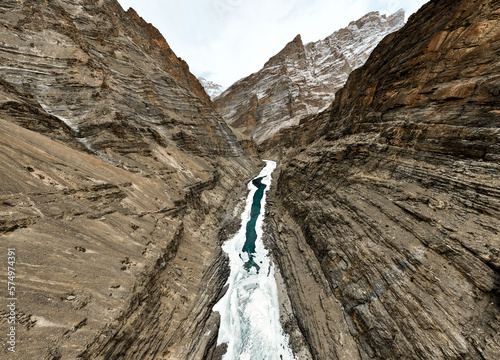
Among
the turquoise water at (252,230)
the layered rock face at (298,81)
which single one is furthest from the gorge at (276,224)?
the layered rock face at (298,81)

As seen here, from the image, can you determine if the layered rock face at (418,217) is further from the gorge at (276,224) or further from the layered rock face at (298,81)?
the layered rock face at (298,81)

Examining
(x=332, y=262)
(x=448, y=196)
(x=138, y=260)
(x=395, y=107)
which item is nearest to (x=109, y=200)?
(x=138, y=260)

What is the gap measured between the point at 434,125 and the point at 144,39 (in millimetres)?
58508

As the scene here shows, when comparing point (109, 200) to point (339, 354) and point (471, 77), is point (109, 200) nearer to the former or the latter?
point (339, 354)

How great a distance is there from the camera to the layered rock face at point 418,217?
26.4 feet

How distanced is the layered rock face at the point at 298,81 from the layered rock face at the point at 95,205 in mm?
60246

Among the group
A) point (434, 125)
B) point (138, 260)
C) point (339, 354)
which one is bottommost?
point (339, 354)

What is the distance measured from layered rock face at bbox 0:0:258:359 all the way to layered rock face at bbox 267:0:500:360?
895 centimetres

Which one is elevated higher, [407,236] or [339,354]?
[407,236]

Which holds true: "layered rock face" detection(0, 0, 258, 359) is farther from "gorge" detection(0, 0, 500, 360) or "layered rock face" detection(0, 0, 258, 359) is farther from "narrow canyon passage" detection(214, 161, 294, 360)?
"narrow canyon passage" detection(214, 161, 294, 360)

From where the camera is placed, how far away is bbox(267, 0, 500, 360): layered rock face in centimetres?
805

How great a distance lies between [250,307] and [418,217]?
1360 centimetres

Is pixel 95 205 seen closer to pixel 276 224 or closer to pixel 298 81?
pixel 276 224

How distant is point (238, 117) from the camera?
94688mm
